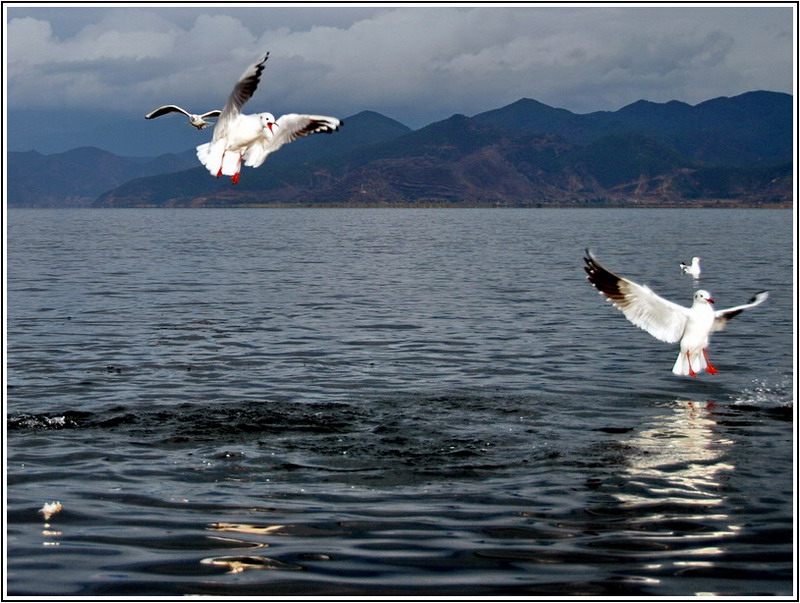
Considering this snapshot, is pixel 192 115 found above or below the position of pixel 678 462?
above

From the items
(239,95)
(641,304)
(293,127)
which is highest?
(239,95)

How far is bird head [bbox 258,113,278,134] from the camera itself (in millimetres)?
11570

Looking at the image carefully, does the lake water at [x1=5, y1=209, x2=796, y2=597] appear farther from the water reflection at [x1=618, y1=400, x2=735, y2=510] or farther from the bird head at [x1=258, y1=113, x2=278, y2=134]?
the bird head at [x1=258, y1=113, x2=278, y2=134]

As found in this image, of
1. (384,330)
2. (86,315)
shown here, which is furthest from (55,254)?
(384,330)

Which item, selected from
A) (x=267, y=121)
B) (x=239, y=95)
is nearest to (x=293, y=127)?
(x=267, y=121)

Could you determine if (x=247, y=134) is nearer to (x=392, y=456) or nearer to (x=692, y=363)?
(x=392, y=456)

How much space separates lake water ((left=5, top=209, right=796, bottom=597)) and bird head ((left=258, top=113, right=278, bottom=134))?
3.67 meters

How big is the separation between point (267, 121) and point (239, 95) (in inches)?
23.9

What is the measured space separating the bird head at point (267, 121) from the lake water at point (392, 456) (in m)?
3.67

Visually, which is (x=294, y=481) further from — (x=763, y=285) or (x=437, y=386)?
(x=763, y=285)

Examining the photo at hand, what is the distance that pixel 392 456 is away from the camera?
1187 centimetres

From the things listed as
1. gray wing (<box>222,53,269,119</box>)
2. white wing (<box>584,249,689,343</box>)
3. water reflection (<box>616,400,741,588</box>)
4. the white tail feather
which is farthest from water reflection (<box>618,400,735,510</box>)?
gray wing (<box>222,53,269,119</box>)

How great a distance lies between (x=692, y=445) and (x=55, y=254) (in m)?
45.1

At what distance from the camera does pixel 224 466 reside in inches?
450
